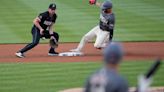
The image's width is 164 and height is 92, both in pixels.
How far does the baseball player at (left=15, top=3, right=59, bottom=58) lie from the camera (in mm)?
14887

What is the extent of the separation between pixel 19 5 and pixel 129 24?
6.13m

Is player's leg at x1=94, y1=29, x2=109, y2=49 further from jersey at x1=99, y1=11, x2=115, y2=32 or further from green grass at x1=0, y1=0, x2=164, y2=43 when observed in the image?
green grass at x1=0, y1=0, x2=164, y2=43

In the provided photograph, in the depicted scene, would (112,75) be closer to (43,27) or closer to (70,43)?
(43,27)

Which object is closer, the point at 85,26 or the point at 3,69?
the point at 3,69

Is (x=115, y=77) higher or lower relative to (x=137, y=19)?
higher

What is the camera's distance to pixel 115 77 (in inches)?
206

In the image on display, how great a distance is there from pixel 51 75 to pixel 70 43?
5057 mm

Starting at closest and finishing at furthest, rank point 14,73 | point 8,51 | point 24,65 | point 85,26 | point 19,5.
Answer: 1. point 14,73
2. point 24,65
3. point 8,51
4. point 85,26
5. point 19,5

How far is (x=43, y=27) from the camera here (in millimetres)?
15203

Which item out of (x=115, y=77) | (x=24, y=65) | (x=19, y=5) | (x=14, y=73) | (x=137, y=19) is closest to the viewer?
(x=115, y=77)

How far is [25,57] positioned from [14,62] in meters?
0.88

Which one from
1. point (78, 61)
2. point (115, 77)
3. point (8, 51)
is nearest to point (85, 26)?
point (8, 51)

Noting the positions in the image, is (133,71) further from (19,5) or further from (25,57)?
(19,5)

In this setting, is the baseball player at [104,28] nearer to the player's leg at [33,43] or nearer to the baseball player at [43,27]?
the baseball player at [43,27]
